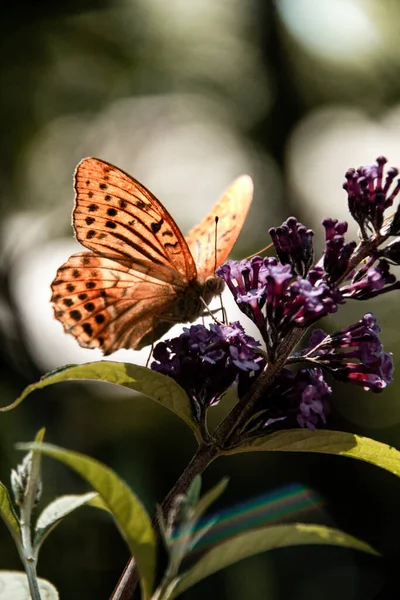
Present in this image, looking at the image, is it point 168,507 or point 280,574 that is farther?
point 280,574

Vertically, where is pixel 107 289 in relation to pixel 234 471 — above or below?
above

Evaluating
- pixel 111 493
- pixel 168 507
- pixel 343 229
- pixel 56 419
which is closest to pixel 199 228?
pixel 343 229

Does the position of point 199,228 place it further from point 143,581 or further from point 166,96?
point 166,96

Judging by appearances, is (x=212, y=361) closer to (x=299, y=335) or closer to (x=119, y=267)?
(x=299, y=335)

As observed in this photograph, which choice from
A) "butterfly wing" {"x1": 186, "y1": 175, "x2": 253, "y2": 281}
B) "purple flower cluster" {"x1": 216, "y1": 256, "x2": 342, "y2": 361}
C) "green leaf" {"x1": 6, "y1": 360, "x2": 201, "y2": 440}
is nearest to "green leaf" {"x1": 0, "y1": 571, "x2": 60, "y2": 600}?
"green leaf" {"x1": 6, "y1": 360, "x2": 201, "y2": 440}

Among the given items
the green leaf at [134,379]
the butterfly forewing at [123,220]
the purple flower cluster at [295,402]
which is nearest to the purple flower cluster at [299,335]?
the purple flower cluster at [295,402]

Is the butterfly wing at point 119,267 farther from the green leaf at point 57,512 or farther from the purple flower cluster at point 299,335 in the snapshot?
the green leaf at point 57,512

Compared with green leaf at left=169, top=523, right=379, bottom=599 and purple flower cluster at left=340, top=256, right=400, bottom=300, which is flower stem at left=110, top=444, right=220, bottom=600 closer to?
green leaf at left=169, top=523, right=379, bottom=599

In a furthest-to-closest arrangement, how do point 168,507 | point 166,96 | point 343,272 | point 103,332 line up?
point 166,96, point 103,332, point 343,272, point 168,507
